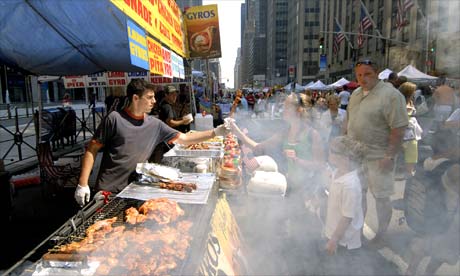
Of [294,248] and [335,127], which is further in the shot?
[335,127]

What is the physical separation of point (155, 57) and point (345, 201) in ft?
9.96

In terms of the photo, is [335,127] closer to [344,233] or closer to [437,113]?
[437,113]

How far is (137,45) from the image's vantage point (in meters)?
3.27

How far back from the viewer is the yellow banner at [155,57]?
3.96 metres

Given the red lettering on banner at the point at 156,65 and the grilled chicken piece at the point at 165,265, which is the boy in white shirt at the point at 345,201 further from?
the red lettering on banner at the point at 156,65

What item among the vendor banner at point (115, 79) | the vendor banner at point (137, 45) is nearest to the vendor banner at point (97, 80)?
the vendor banner at point (115, 79)

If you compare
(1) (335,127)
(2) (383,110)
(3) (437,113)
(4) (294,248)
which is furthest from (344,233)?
(1) (335,127)

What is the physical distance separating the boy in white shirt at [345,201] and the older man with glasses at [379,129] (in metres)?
0.65

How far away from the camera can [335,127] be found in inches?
258

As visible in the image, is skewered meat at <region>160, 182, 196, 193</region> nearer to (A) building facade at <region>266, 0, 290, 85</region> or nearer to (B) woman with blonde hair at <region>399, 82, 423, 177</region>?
(B) woman with blonde hair at <region>399, 82, 423, 177</region>

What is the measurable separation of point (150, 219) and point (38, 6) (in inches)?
104

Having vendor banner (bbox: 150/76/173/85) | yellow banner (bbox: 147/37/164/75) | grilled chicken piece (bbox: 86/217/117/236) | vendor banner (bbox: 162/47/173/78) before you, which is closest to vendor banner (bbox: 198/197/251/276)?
grilled chicken piece (bbox: 86/217/117/236)

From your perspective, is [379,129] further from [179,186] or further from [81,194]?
[81,194]

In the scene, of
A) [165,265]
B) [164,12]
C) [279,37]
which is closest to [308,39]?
[279,37]
